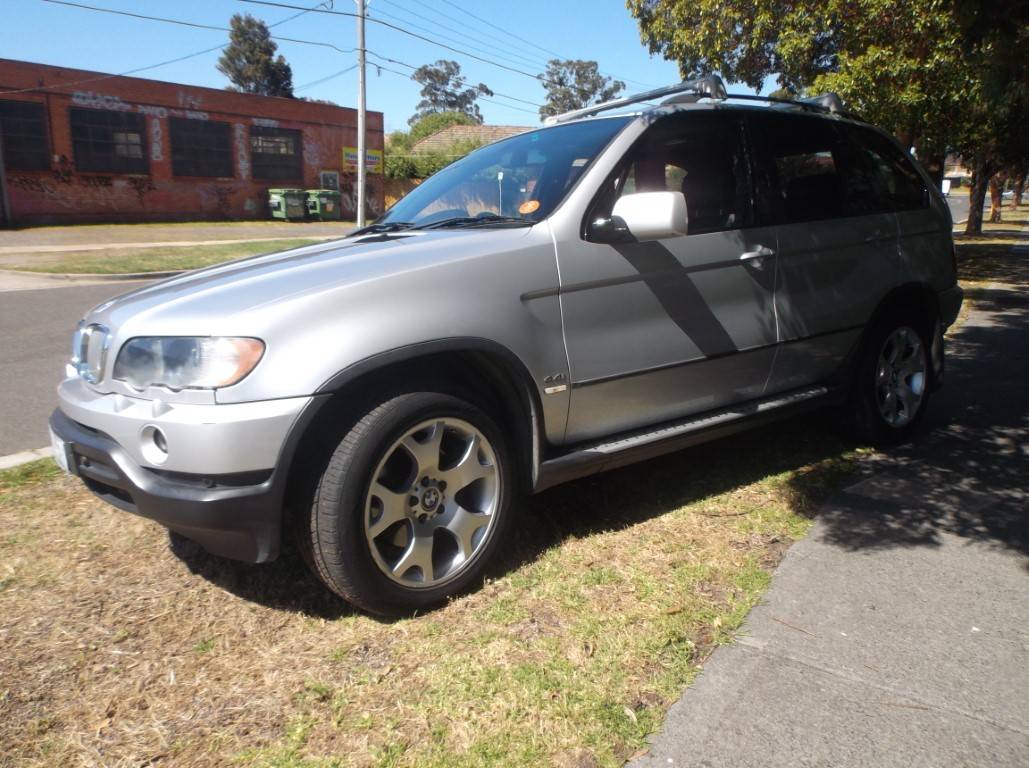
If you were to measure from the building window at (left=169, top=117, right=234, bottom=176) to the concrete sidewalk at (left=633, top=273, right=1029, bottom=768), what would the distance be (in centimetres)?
3134

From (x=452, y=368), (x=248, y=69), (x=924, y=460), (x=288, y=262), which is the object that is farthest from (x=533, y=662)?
(x=248, y=69)

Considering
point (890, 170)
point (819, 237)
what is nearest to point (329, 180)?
point (890, 170)

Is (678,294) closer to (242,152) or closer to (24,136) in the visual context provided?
(24,136)

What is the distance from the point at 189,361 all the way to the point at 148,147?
31148 mm

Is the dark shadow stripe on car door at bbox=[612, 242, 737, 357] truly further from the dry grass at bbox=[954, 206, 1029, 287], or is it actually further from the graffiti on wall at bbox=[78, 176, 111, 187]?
the graffiti on wall at bbox=[78, 176, 111, 187]

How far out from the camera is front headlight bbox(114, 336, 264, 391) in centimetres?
246

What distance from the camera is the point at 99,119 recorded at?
28.2 metres

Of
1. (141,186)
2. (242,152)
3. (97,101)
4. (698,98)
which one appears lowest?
(698,98)

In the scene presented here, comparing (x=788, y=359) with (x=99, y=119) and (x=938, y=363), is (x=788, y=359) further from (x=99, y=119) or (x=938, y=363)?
(x=99, y=119)

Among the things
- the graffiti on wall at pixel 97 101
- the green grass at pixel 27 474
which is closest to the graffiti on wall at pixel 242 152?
the graffiti on wall at pixel 97 101

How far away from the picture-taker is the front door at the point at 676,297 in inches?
125

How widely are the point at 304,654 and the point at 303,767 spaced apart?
1.83ft

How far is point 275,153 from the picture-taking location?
3400cm

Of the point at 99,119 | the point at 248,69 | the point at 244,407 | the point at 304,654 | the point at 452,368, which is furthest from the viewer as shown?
the point at 248,69
